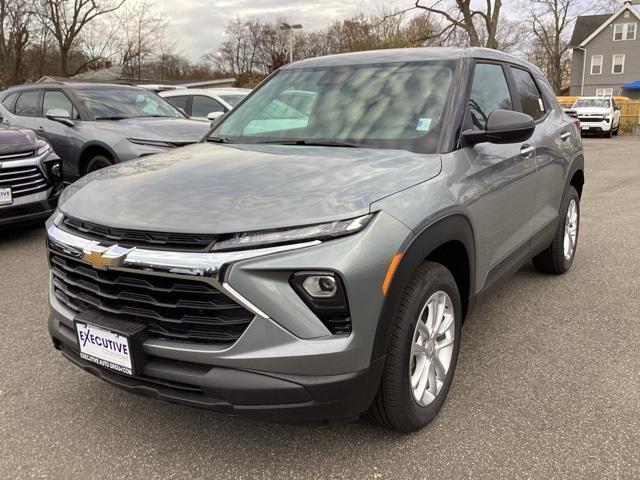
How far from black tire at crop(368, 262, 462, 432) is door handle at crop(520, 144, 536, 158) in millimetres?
1314

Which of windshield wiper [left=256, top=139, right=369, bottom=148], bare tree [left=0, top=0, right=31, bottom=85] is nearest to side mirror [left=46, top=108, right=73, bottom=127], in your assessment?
windshield wiper [left=256, top=139, right=369, bottom=148]

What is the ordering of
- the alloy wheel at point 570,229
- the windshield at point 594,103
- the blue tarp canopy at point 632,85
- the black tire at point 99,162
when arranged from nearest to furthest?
the alloy wheel at point 570,229 → the black tire at point 99,162 → the windshield at point 594,103 → the blue tarp canopy at point 632,85

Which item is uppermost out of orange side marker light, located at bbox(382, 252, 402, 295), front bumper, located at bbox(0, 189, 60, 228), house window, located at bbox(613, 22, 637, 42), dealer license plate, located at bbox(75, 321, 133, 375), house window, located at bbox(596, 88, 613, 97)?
house window, located at bbox(613, 22, 637, 42)

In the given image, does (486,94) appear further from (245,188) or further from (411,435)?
(411,435)

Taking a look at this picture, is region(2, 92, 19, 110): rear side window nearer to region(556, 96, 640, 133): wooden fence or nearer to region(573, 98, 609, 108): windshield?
region(573, 98, 609, 108): windshield

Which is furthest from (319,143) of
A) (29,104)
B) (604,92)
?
(604,92)

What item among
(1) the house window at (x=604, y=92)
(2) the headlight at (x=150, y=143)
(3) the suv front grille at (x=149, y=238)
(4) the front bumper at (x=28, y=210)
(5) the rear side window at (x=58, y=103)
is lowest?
(1) the house window at (x=604, y=92)

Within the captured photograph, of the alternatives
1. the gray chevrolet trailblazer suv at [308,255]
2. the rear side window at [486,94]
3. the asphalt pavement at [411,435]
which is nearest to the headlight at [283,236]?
the gray chevrolet trailblazer suv at [308,255]

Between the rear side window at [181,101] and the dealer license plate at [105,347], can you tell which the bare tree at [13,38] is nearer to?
the rear side window at [181,101]

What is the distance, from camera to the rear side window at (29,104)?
8.13 meters

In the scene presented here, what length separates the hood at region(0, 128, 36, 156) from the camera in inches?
223

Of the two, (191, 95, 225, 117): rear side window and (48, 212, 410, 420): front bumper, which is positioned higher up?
(191, 95, 225, 117): rear side window

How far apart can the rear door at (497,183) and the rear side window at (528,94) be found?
190 millimetres

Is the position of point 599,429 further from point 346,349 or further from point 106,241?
point 106,241
